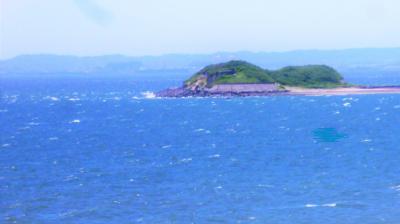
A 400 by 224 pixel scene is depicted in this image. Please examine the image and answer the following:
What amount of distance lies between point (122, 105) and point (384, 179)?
86.5 metres

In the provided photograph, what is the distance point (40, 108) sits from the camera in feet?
409

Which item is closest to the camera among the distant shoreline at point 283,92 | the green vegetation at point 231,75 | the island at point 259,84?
the distant shoreline at point 283,92

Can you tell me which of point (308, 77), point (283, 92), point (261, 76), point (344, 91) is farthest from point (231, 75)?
point (344, 91)

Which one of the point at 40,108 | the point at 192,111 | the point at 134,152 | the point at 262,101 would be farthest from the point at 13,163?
the point at 262,101

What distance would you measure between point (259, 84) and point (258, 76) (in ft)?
13.6

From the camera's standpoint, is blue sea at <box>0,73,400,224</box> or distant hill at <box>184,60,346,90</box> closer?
blue sea at <box>0,73,400,224</box>

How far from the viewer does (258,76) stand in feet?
530

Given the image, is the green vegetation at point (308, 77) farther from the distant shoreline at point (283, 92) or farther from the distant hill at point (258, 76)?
the distant shoreline at point (283, 92)

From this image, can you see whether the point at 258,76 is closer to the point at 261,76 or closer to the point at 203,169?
the point at 261,76

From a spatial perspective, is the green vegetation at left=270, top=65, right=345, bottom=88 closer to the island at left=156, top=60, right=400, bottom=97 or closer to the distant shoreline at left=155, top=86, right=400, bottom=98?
the island at left=156, top=60, right=400, bottom=97

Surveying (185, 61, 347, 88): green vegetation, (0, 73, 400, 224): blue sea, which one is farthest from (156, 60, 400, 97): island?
(0, 73, 400, 224): blue sea

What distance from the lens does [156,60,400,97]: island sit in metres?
154

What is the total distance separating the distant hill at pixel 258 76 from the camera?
158375mm

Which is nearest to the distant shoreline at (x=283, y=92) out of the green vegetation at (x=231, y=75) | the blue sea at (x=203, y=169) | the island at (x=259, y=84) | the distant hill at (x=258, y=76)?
the island at (x=259, y=84)
